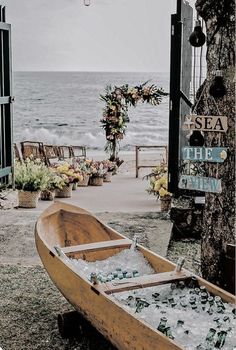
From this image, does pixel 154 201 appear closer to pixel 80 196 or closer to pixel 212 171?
pixel 80 196

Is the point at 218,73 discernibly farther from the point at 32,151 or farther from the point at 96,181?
the point at 32,151

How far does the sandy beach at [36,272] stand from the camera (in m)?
3.25

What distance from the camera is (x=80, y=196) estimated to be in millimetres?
8438

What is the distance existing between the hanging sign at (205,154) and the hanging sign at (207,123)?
0.30 ft

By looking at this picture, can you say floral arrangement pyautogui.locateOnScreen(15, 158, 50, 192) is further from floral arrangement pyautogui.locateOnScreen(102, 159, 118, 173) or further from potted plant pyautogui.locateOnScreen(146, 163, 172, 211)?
floral arrangement pyautogui.locateOnScreen(102, 159, 118, 173)

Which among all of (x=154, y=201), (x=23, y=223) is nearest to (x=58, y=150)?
(x=154, y=201)

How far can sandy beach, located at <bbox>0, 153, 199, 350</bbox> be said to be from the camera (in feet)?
10.7

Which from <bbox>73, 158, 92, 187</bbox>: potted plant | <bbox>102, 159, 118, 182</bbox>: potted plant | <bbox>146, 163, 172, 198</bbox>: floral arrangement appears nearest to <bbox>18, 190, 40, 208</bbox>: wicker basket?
<bbox>146, 163, 172, 198</bbox>: floral arrangement

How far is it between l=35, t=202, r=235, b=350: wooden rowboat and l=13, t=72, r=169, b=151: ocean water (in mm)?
16303

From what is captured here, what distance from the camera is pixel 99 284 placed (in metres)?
2.82

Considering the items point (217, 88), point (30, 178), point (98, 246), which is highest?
point (217, 88)

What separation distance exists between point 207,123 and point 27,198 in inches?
180

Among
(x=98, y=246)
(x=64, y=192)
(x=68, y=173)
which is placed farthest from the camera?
(x=68, y=173)

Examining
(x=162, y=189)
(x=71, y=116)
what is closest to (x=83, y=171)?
→ (x=162, y=189)
